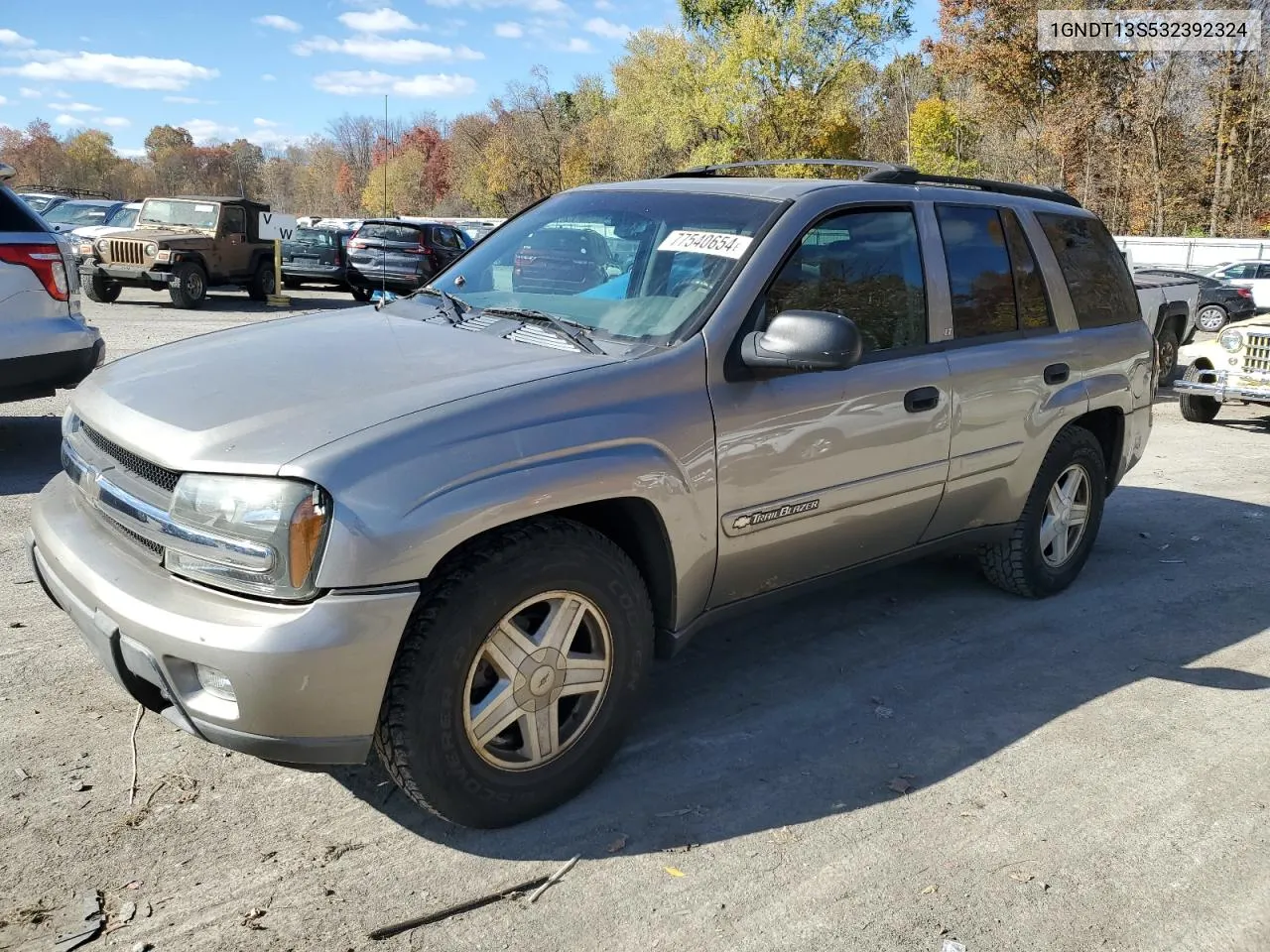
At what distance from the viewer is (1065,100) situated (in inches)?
1561

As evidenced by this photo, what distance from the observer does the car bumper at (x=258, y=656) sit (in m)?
2.51

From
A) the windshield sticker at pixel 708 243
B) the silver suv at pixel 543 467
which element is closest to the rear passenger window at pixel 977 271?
the silver suv at pixel 543 467

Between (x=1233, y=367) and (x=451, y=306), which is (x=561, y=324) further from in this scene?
(x=1233, y=367)

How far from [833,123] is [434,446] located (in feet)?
137

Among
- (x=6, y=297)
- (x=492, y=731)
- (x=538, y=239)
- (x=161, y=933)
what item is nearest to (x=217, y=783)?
(x=161, y=933)

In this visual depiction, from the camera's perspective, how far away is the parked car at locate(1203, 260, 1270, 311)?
2166cm

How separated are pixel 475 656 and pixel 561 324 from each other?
123 centimetres

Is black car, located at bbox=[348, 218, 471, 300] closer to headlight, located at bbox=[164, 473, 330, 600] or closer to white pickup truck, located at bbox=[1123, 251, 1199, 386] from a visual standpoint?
white pickup truck, located at bbox=[1123, 251, 1199, 386]

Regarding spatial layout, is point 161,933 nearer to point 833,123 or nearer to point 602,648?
point 602,648

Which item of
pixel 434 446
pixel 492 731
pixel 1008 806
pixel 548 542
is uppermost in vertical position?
pixel 434 446

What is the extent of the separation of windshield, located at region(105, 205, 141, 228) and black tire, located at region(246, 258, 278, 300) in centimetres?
259

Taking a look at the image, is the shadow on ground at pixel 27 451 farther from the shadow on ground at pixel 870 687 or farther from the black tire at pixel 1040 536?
the black tire at pixel 1040 536

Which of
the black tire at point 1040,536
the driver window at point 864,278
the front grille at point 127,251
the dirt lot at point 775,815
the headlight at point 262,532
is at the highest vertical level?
the front grille at point 127,251

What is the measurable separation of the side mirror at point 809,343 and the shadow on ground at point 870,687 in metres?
1.30
